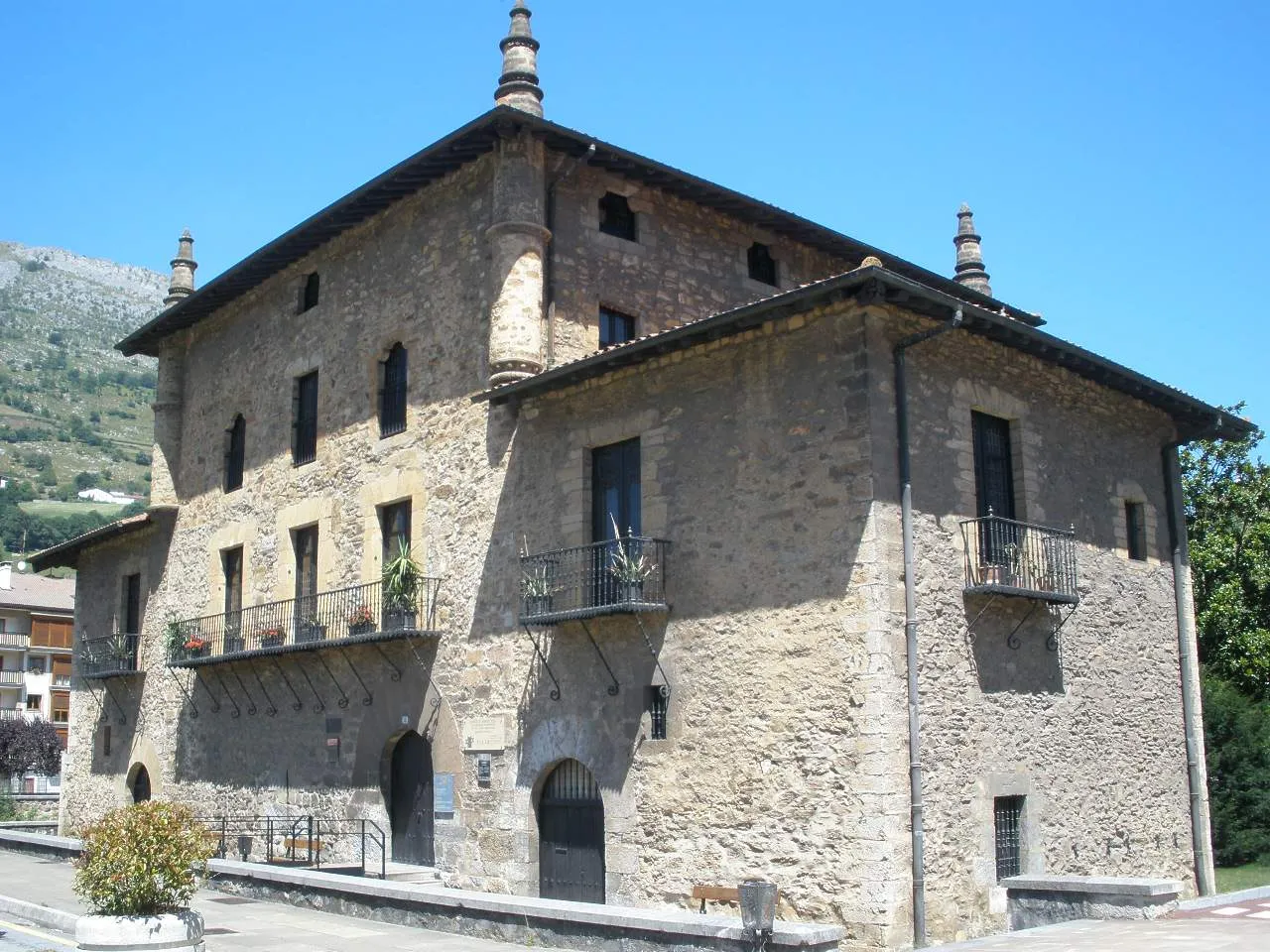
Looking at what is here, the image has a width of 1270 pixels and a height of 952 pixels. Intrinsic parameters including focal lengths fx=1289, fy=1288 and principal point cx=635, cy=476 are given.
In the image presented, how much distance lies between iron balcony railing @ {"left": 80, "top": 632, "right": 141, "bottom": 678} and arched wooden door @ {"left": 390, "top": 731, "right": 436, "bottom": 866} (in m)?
9.81

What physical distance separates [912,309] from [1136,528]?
19.9 feet

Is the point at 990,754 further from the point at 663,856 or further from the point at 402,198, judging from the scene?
the point at 402,198

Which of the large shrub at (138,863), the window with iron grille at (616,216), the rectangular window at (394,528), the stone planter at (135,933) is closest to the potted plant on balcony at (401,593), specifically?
the rectangular window at (394,528)

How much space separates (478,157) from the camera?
1917 cm

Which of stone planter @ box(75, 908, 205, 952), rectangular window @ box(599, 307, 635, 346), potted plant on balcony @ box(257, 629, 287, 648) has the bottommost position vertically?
stone planter @ box(75, 908, 205, 952)

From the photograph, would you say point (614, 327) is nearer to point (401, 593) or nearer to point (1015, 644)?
point (401, 593)

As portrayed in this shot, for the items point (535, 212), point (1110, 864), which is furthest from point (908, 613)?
point (535, 212)

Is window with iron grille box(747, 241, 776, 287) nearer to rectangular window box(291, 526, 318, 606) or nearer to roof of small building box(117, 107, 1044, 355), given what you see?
roof of small building box(117, 107, 1044, 355)

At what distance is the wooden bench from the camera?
1400cm

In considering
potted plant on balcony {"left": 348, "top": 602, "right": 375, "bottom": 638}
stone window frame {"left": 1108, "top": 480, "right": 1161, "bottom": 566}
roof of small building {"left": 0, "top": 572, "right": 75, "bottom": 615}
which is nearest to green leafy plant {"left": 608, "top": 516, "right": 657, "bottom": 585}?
potted plant on balcony {"left": 348, "top": 602, "right": 375, "bottom": 638}

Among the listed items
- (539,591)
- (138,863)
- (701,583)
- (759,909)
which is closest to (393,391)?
(539,591)

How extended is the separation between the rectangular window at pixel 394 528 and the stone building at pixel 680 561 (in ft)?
0.19

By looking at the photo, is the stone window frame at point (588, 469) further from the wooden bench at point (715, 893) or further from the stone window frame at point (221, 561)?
the stone window frame at point (221, 561)

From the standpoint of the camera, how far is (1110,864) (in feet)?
52.6
